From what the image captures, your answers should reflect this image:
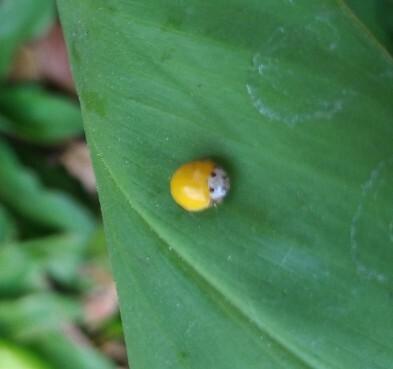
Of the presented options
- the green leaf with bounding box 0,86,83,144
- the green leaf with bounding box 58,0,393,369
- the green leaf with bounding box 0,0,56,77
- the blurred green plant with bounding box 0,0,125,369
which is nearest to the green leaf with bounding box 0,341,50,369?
the blurred green plant with bounding box 0,0,125,369

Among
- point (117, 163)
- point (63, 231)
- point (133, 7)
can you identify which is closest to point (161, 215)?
point (117, 163)

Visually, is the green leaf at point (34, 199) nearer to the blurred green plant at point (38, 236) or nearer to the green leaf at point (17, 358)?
the blurred green plant at point (38, 236)

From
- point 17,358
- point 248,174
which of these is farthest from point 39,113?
point 248,174

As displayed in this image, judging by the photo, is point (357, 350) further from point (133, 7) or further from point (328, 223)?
point (133, 7)

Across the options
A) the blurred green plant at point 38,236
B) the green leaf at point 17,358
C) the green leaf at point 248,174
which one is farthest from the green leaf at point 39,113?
the green leaf at point 248,174

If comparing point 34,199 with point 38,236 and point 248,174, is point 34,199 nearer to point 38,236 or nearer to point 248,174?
point 38,236

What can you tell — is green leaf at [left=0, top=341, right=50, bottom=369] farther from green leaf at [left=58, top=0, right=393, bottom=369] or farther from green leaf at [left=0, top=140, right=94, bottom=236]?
green leaf at [left=58, top=0, right=393, bottom=369]

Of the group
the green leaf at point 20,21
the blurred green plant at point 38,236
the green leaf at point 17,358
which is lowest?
the green leaf at point 17,358
